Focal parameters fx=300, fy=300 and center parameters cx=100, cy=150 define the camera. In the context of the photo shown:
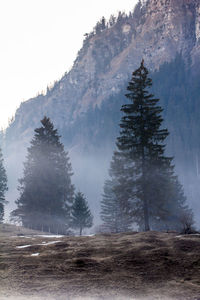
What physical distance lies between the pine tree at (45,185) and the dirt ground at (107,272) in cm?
2315

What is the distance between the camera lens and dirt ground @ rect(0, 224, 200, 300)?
541 centimetres

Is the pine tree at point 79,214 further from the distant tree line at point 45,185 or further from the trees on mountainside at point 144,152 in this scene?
the trees on mountainside at point 144,152

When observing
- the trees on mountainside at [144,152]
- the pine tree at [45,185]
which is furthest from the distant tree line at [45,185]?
the trees on mountainside at [144,152]

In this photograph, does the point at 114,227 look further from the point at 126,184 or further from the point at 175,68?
the point at 175,68

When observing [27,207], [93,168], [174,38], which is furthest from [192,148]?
[27,207]

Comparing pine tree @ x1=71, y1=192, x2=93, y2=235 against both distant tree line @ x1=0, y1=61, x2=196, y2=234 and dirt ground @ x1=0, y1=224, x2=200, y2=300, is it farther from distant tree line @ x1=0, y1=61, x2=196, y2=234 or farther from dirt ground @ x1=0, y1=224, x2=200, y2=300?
dirt ground @ x1=0, y1=224, x2=200, y2=300

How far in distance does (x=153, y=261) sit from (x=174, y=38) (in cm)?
21058

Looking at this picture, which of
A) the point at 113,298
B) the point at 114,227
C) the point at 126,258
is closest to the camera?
the point at 113,298

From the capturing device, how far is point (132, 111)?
906 inches

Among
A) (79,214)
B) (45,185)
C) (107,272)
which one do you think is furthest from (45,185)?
(107,272)

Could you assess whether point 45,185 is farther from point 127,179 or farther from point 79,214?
point 79,214

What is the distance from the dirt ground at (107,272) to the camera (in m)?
5.41

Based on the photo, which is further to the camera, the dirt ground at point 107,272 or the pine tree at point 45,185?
the pine tree at point 45,185

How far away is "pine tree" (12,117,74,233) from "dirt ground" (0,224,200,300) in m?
23.1
